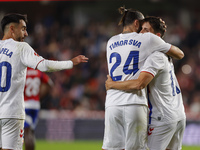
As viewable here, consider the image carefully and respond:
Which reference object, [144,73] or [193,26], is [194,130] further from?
[144,73]

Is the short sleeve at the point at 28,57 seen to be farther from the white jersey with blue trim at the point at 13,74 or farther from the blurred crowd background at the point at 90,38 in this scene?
the blurred crowd background at the point at 90,38

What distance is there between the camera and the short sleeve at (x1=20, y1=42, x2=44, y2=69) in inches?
210

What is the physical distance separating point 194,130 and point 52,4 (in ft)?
28.8

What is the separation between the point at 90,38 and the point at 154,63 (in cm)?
1174

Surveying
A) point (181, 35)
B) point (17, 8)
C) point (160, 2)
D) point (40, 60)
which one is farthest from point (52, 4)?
point (40, 60)

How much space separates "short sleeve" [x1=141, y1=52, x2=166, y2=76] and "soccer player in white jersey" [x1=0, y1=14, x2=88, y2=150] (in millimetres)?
1000

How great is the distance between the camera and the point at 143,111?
508 cm

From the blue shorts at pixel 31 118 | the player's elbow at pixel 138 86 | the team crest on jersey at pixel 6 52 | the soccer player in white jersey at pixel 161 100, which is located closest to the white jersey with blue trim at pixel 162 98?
the soccer player in white jersey at pixel 161 100

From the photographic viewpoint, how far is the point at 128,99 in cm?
509

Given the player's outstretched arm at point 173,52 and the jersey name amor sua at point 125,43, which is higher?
the jersey name amor sua at point 125,43

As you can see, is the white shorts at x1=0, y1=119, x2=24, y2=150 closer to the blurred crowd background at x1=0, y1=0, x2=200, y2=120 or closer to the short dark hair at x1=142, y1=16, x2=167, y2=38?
the short dark hair at x1=142, y1=16, x2=167, y2=38

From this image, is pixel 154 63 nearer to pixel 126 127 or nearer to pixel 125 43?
pixel 125 43

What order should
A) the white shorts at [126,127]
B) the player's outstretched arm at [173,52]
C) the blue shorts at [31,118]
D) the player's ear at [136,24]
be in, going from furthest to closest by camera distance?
the blue shorts at [31,118]
the player's ear at [136,24]
the player's outstretched arm at [173,52]
the white shorts at [126,127]

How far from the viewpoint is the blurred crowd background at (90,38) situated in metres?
14.7
